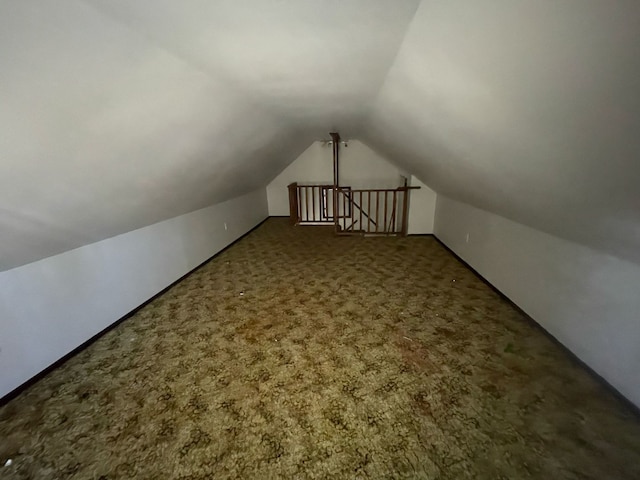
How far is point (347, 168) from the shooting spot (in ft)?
22.6

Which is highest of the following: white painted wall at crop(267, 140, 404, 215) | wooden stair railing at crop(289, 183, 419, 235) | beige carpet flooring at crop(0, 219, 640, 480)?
white painted wall at crop(267, 140, 404, 215)

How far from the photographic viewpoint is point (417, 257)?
4.79 m

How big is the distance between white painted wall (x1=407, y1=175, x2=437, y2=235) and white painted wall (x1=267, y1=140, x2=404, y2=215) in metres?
1.04

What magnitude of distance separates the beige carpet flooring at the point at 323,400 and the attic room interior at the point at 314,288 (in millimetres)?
17

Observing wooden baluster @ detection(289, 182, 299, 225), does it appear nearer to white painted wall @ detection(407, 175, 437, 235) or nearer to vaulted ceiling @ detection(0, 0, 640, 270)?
white painted wall @ detection(407, 175, 437, 235)

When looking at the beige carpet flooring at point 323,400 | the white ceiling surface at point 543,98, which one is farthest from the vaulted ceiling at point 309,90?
the beige carpet flooring at point 323,400

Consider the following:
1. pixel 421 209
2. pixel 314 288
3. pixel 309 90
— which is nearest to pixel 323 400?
pixel 314 288

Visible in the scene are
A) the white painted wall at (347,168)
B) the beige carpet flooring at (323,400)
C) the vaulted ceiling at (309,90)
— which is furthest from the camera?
the white painted wall at (347,168)

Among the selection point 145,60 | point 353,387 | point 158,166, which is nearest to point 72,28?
point 145,60

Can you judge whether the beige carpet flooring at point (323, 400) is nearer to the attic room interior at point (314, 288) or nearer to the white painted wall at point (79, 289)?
the attic room interior at point (314, 288)

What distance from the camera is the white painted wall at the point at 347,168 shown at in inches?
266

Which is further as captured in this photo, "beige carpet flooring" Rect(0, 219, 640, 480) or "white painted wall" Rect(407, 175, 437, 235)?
"white painted wall" Rect(407, 175, 437, 235)

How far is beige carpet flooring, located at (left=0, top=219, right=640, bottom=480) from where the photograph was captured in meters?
1.69

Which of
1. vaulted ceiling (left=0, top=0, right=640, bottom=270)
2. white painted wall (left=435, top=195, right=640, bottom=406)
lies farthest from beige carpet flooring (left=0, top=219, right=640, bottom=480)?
vaulted ceiling (left=0, top=0, right=640, bottom=270)
